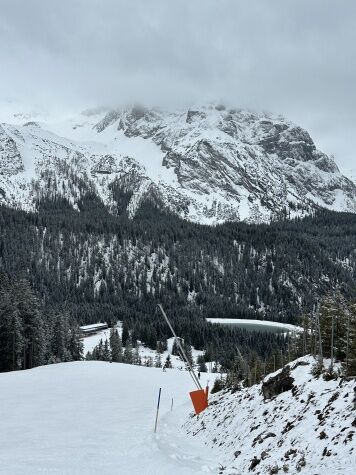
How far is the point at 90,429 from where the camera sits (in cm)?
2738

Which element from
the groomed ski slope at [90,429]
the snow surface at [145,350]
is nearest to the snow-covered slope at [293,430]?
the groomed ski slope at [90,429]

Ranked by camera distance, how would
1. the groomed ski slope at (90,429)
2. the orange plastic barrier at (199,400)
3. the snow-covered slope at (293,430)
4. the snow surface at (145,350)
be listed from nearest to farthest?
the snow-covered slope at (293,430), the groomed ski slope at (90,429), the orange plastic barrier at (199,400), the snow surface at (145,350)

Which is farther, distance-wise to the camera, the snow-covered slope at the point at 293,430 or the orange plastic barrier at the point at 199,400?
the orange plastic barrier at the point at 199,400

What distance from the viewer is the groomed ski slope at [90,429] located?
17.2 metres

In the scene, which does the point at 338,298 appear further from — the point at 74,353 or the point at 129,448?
the point at 74,353

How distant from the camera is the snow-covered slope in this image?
13.6 m

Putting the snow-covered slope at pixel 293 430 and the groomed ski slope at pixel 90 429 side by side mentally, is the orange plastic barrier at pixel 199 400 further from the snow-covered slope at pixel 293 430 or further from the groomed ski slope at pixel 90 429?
the snow-covered slope at pixel 293 430

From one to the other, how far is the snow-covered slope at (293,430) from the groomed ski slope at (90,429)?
1175 millimetres

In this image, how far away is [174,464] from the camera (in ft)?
56.7

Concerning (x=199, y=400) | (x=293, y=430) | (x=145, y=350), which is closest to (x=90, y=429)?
(x=199, y=400)

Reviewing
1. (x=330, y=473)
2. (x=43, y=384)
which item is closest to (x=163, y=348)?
(x=43, y=384)

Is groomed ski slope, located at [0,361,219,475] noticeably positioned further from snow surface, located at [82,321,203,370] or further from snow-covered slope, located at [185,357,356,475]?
snow surface, located at [82,321,203,370]

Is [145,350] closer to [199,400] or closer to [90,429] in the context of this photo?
[90,429]

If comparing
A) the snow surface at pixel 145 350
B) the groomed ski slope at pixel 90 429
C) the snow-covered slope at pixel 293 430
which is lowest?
the snow surface at pixel 145 350
